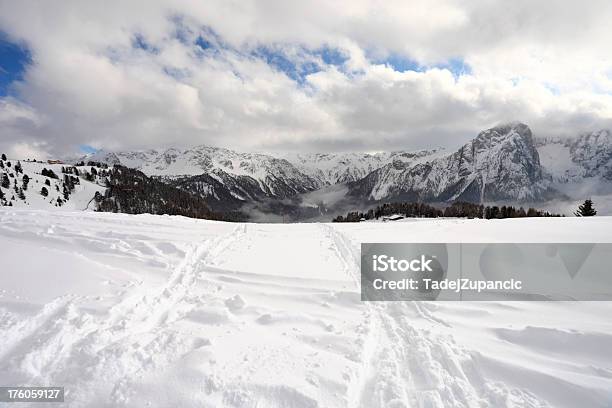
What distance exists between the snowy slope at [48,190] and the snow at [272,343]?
175 m

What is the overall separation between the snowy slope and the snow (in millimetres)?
175298

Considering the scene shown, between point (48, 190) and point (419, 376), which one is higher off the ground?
point (48, 190)

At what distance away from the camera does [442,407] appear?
5.20 meters

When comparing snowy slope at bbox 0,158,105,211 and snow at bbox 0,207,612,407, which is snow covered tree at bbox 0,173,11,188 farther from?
snow at bbox 0,207,612,407

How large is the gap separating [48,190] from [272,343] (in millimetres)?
216333

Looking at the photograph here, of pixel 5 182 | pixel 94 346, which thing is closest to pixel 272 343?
pixel 94 346

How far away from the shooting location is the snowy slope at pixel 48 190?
498ft

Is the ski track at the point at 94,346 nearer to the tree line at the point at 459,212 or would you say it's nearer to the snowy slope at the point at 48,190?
the tree line at the point at 459,212

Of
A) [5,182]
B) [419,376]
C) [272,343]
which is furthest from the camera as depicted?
[5,182]

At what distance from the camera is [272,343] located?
7.09m

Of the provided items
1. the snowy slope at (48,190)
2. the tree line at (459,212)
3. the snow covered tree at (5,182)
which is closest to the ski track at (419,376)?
the tree line at (459,212)

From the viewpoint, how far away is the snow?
543 centimetres

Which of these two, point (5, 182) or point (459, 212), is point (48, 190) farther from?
point (459, 212)

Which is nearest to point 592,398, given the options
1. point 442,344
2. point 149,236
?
point 442,344
